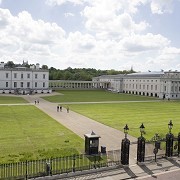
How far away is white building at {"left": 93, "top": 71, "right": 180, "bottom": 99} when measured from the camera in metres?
87.4

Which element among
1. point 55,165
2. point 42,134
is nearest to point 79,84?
point 42,134

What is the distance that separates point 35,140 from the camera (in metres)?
24.8

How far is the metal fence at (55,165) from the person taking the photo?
1606 centimetres

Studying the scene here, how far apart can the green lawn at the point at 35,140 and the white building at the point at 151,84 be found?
61889mm

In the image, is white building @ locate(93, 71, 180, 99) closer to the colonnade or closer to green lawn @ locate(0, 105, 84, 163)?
the colonnade

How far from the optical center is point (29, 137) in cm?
2581

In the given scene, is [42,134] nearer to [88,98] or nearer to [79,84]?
[88,98]

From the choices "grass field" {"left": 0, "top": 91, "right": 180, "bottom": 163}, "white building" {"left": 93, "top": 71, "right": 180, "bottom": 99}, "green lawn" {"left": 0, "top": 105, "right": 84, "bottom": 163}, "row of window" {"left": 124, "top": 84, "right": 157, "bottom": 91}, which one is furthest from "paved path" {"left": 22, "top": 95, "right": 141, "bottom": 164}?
"row of window" {"left": 124, "top": 84, "right": 157, "bottom": 91}

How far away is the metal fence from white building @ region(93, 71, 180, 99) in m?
71.3

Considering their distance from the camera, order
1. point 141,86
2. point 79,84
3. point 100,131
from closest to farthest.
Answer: point 100,131 → point 141,86 → point 79,84

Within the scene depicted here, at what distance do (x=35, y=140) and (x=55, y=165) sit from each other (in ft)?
24.3

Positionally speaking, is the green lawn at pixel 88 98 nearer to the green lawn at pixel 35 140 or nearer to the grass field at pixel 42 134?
the grass field at pixel 42 134

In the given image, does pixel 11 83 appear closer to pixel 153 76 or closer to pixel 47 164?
pixel 153 76

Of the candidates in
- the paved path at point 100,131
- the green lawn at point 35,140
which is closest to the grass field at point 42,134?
the green lawn at point 35,140
